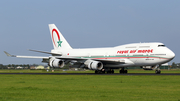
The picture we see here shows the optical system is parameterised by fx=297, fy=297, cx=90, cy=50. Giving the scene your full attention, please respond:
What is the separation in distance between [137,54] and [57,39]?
72.9ft

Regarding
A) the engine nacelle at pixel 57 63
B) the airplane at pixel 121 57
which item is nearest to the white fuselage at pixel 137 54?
the airplane at pixel 121 57

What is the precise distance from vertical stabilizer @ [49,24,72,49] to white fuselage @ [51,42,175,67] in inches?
378

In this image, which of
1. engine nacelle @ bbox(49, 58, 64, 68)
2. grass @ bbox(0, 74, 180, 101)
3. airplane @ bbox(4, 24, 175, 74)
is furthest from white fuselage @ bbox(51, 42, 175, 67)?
grass @ bbox(0, 74, 180, 101)

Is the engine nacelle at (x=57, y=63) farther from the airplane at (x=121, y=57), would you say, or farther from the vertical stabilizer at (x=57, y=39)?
the vertical stabilizer at (x=57, y=39)

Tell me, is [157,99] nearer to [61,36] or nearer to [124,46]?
[124,46]

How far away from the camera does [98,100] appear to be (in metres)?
14.6

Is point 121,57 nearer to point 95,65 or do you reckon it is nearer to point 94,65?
point 95,65

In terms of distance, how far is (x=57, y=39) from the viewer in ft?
217

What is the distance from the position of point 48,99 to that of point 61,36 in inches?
2025

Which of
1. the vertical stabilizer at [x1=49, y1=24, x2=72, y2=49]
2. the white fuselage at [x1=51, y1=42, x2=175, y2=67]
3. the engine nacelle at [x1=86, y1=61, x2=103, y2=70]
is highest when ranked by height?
the vertical stabilizer at [x1=49, y1=24, x2=72, y2=49]

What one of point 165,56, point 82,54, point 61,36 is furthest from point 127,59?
point 61,36

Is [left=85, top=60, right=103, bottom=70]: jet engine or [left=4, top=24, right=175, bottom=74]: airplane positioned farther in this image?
[left=85, top=60, right=103, bottom=70]: jet engine

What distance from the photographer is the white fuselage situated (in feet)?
157

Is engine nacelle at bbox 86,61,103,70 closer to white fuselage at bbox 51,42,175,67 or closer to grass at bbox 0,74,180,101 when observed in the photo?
white fuselage at bbox 51,42,175,67
